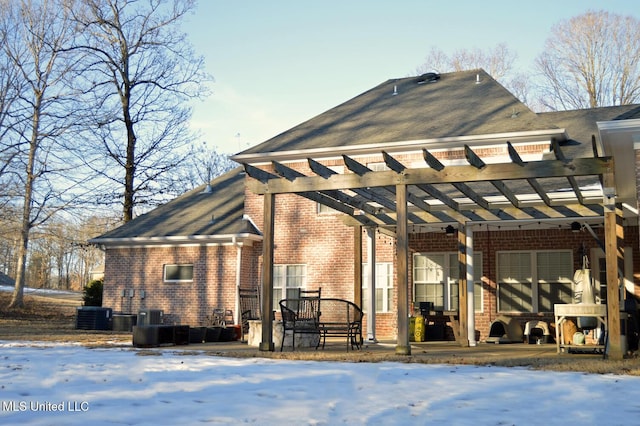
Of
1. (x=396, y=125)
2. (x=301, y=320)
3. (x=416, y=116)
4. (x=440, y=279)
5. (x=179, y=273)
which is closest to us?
(x=301, y=320)

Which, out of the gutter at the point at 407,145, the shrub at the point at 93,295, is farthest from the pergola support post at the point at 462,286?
the shrub at the point at 93,295

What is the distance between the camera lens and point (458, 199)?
13.2m

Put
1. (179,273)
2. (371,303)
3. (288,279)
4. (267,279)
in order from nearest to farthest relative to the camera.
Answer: (267,279), (371,303), (288,279), (179,273)

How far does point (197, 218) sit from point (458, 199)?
9.62 metres

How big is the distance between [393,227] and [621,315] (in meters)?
5.44

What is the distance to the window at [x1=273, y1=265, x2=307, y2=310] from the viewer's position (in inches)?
717

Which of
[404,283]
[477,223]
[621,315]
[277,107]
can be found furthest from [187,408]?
[277,107]

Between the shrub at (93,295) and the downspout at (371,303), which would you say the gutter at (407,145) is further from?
the shrub at (93,295)

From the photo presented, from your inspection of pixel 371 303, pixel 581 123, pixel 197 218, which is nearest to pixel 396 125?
pixel 581 123

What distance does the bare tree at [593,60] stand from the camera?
30359 millimetres

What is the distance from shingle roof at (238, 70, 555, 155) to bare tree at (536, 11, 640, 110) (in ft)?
41.8

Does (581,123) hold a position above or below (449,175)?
above

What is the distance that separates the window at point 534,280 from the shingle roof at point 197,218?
6.68 meters

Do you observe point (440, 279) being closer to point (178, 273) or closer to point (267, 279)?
point (267, 279)
